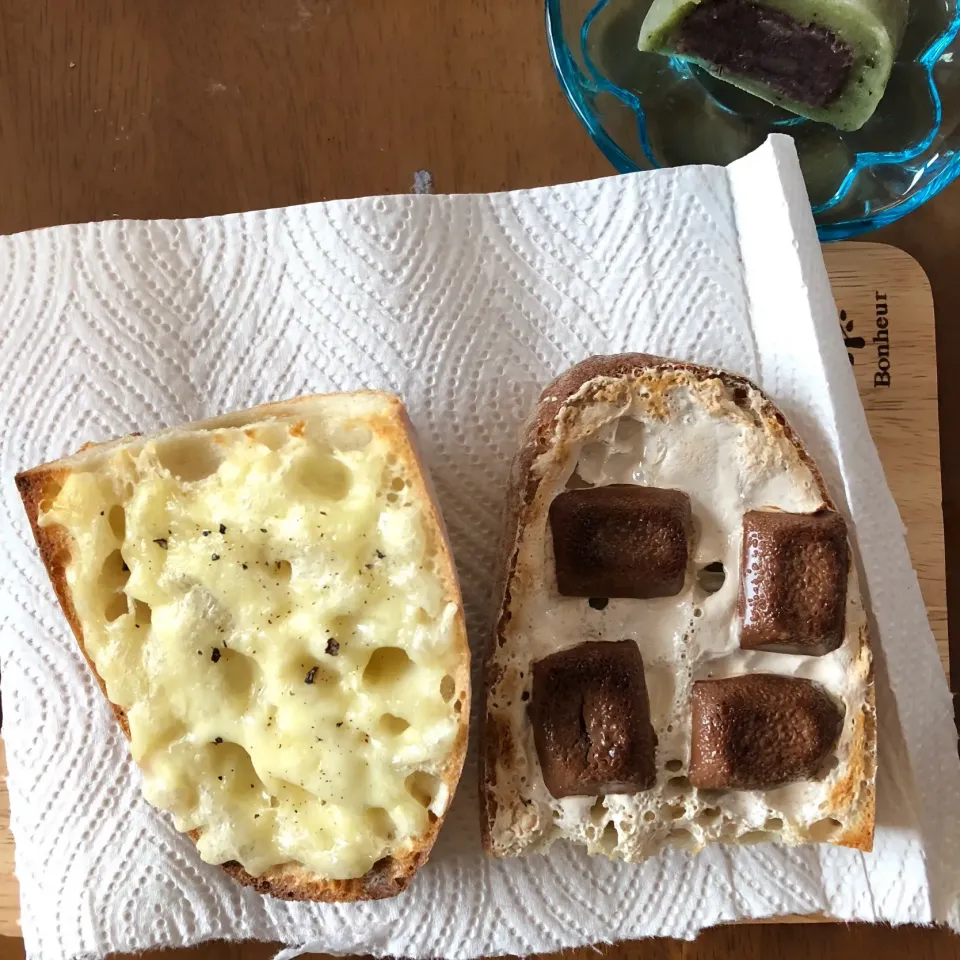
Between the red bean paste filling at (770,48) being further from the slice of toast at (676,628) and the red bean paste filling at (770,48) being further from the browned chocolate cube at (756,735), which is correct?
the browned chocolate cube at (756,735)

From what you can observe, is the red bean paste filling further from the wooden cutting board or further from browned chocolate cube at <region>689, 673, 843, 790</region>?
browned chocolate cube at <region>689, 673, 843, 790</region>

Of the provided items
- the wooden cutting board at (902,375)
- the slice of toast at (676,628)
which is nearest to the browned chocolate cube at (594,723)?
the slice of toast at (676,628)

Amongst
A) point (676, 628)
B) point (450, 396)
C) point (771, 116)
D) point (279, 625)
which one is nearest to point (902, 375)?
point (771, 116)

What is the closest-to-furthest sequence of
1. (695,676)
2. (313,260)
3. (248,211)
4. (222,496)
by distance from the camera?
1. (222,496)
2. (695,676)
3. (313,260)
4. (248,211)

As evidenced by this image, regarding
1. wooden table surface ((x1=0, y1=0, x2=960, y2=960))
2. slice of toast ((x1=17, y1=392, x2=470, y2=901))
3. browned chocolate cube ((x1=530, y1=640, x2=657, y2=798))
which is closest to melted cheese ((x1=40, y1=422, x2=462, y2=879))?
slice of toast ((x1=17, y1=392, x2=470, y2=901))

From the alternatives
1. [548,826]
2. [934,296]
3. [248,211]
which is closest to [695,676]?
[548,826]

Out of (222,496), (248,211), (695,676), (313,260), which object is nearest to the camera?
(222,496)

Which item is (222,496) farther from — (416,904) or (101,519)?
(416,904)
